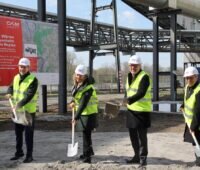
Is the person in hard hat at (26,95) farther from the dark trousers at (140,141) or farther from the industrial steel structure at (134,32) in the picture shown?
the industrial steel structure at (134,32)

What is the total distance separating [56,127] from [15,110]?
5.99 metres

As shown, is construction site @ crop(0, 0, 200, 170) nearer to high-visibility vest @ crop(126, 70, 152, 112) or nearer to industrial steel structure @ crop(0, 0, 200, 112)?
industrial steel structure @ crop(0, 0, 200, 112)

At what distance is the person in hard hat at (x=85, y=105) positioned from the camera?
782cm

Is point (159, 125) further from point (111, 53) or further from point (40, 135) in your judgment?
point (111, 53)

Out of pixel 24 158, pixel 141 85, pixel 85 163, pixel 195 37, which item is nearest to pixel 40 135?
pixel 24 158

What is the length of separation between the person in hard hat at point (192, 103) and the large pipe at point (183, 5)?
38.4ft

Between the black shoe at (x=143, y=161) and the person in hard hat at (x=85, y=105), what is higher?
the person in hard hat at (x=85, y=105)

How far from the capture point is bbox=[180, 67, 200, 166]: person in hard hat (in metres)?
7.50

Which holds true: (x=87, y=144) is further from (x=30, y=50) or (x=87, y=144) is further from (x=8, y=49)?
(x=30, y=50)

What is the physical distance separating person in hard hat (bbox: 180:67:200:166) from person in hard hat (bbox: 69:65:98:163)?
1726 millimetres

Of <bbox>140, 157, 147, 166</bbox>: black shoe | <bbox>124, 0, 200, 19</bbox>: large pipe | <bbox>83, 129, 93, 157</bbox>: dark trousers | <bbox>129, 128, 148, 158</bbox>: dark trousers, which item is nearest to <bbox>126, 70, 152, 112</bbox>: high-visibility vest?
<bbox>129, 128, 148, 158</bbox>: dark trousers

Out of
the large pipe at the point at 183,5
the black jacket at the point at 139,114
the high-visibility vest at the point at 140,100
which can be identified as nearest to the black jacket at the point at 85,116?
the black jacket at the point at 139,114

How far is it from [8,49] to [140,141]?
27.8 ft

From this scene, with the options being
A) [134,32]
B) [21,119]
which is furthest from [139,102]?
[134,32]
